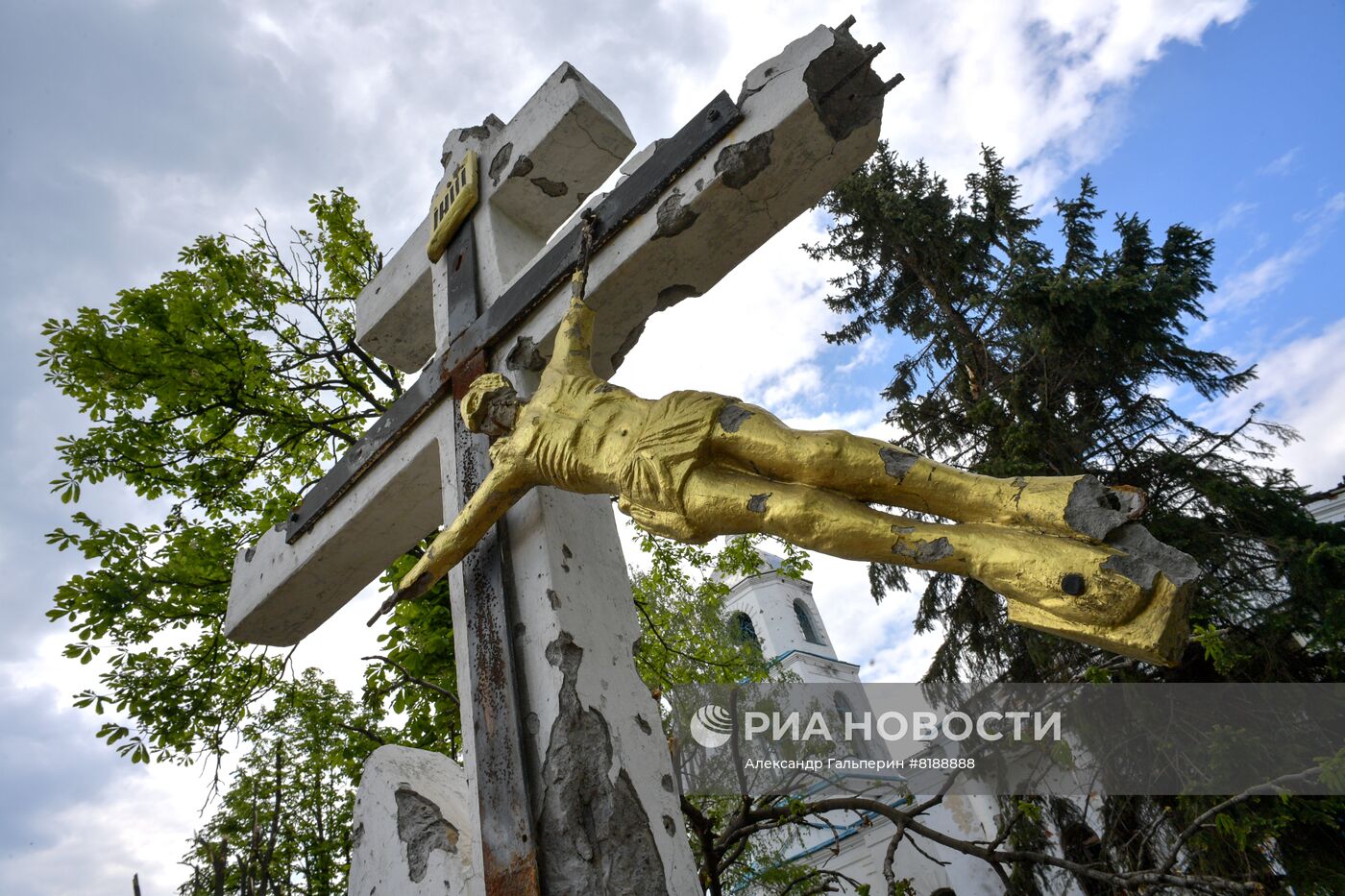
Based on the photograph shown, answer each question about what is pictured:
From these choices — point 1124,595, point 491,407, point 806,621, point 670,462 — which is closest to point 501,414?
point 491,407

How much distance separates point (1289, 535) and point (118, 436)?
9.02 meters

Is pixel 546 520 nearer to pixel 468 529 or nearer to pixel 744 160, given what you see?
pixel 468 529

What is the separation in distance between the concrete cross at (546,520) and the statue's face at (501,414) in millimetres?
220

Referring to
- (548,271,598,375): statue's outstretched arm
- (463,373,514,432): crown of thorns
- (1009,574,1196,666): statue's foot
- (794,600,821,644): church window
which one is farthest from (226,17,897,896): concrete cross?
(794,600,821,644): church window

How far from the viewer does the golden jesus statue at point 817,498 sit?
1.28 m

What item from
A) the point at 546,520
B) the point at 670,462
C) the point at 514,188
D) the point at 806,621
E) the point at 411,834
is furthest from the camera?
the point at 806,621

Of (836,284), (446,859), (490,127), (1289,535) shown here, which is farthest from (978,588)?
(446,859)

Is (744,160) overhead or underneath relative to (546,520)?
overhead

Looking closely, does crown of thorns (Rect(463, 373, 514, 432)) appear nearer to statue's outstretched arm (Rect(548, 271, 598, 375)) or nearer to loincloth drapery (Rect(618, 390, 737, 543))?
statue's outstretched arm (Rect(548, 271, 598, 375))

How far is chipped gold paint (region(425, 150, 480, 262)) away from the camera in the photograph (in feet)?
10.7

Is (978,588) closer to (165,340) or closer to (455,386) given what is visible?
(455,386)

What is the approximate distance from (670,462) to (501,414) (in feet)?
2.42

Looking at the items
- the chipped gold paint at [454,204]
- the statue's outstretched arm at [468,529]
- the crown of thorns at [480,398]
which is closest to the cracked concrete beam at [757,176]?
the crown of thorns at [480,398]

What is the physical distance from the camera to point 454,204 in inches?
130
